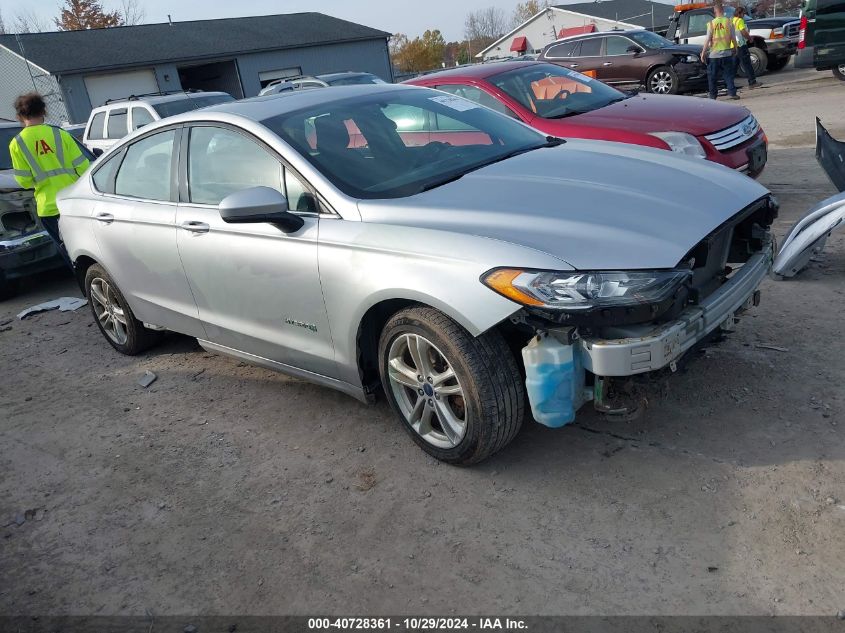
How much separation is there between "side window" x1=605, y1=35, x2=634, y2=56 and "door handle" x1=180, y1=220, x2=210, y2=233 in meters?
14.7

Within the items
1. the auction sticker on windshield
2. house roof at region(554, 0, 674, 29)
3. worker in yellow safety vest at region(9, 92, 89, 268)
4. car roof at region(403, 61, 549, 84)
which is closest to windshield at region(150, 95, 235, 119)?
worker in yellow safety vest at region(9, 92, 89, 268)

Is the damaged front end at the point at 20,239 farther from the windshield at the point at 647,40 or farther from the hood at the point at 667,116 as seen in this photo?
the windshield at the point at 647,40

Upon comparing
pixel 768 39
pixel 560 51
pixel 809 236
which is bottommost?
pixel 809 236

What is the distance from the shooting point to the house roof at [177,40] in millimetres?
30109

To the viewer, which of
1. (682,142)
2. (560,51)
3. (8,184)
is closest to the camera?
(682,142)

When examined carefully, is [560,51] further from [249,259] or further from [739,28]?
[249,259]

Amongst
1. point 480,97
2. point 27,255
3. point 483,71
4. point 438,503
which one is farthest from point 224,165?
point 27,255

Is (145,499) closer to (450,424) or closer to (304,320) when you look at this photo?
(304,320)

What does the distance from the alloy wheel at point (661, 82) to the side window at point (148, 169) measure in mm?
14073

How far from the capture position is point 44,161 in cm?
668

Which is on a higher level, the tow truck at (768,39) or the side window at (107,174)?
the side window at (107,174)

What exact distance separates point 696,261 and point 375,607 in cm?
194

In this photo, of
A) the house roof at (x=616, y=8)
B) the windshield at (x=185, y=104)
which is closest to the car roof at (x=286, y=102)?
the windshield at (x=185, y=104)

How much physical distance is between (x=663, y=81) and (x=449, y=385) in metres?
15.2
